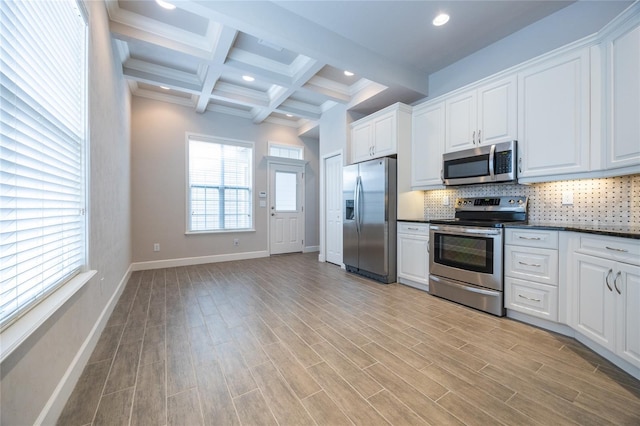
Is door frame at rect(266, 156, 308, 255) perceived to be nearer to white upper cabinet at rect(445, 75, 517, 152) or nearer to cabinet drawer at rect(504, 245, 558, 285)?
white upper cabinet at rect(445, 75, 517, 152)

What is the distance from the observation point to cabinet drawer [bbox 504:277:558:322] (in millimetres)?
2256

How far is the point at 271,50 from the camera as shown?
132 inches

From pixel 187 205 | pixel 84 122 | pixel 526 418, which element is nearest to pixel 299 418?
pixel 526 418

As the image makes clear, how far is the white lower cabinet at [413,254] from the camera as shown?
336cm

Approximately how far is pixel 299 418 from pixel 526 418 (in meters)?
1.19

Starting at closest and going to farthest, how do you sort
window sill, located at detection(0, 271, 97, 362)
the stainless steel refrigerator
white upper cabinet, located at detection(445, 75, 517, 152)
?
window sill, located at detection(0, 271, 97, 362) < white upper cabinet, located at detection(445, 75, 517, 152) < the stainless steel refrigerator

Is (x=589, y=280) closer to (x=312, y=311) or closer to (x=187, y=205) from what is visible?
(x=312, y=311)

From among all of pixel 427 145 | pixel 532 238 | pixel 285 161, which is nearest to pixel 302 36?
pixel 427 145

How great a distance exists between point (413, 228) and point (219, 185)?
12.8 feet

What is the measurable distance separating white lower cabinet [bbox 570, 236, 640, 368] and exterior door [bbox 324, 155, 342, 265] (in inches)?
127

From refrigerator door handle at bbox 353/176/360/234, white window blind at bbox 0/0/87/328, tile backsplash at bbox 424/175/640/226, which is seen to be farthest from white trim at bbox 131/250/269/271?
tile backsplash at bbox 424/175/640/226

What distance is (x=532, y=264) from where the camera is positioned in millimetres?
2381

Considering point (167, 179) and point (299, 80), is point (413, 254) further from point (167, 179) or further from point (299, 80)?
point (167, 179)

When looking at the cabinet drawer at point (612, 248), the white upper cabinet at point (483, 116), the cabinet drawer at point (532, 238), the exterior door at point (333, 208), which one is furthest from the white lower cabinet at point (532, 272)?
the exterior door at point (333, 208)
